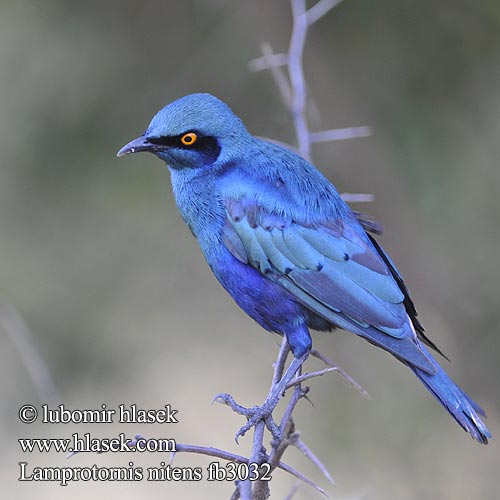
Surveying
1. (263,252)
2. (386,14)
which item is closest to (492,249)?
→ (386,14)

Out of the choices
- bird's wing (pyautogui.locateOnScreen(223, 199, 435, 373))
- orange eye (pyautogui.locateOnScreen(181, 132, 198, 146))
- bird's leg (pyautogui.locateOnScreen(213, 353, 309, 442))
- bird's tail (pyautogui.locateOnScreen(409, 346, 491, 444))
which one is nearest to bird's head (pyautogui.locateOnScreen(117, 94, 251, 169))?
orange eye (pyautogui.locateOnScreen(181, 132, 198, 146))

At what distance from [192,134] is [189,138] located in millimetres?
24

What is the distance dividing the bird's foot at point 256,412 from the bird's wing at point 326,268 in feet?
1.60

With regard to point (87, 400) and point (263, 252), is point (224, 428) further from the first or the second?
point (263, 252)

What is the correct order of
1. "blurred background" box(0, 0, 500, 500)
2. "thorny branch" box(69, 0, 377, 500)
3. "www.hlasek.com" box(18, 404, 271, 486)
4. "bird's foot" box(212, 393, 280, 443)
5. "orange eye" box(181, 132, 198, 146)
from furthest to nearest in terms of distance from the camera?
1. "blurred background" box(0, 0, 500, 500)
2. "orange eye" box(181, 132, 198, 146)
3. "bird's foot" box(212, 393, 280, 443)
4. "www.hlasek.com" box(18, 404, 271, 486)
5. "thorny branch" box(69, 0, 377, 500)

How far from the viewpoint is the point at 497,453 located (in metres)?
5.88

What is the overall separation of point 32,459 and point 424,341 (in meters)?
3.37

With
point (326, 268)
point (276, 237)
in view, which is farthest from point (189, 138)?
point (326, 268)

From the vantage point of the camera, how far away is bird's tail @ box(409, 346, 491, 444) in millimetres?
3520

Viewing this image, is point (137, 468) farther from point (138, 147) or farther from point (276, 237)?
point (138, 147)

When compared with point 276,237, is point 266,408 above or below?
below

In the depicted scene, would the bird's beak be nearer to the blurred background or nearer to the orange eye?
the orange eye

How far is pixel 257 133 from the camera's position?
6.76m

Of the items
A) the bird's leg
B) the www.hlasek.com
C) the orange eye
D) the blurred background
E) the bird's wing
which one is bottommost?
the www.hlasek.com
